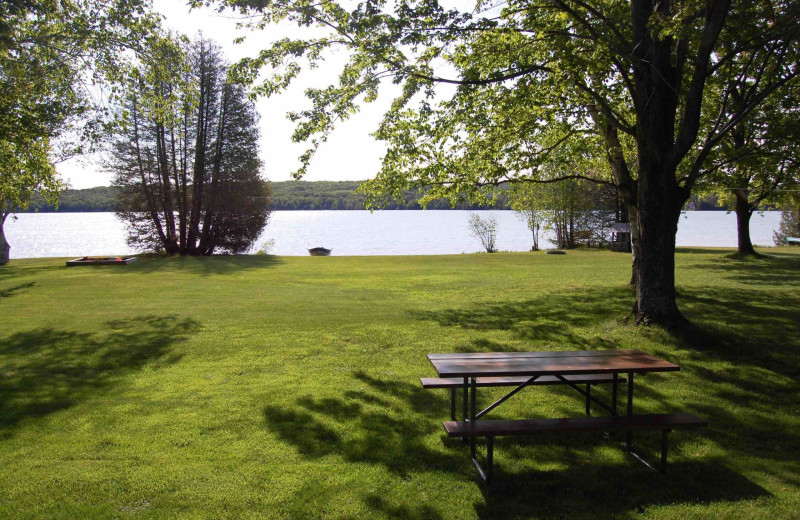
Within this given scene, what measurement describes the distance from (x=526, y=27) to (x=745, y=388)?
7170 millimetres

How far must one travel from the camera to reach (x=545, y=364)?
453 cm

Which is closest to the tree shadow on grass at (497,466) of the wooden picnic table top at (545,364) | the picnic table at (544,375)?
the picnic table at (544,375)

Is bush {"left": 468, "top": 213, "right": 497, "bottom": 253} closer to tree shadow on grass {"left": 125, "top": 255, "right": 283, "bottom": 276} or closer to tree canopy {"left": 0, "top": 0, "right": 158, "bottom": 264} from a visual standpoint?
tree shadow on grass {"left": 125, "top": 255, "right": 283, "bottom": 276}

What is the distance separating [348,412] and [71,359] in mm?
4802

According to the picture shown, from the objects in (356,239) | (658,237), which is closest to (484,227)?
(356,239)

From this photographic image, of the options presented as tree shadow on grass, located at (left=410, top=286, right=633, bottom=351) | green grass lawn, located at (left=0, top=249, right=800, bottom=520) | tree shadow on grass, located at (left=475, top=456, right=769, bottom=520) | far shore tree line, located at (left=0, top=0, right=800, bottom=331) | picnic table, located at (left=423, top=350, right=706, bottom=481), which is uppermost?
far shore tree line, located at (left=0, top=0, right=800, bottom=331)

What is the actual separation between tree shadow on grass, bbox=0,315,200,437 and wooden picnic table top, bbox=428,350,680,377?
4.39 meters

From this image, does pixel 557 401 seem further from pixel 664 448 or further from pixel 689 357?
pixel 689 357

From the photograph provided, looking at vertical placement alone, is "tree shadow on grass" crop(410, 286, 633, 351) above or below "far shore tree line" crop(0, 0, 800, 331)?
below

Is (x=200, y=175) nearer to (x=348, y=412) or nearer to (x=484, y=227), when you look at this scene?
(x=484, y=227)

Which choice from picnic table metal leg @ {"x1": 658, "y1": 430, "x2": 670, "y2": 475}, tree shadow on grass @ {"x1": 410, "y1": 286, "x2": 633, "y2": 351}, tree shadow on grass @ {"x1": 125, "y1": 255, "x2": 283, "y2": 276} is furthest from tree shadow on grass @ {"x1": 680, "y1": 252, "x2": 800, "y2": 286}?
tree shadow on grass @ {"x1": 125, "y1": 255, "x2": 283, "y2": 276}

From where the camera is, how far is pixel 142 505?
3.75 meters

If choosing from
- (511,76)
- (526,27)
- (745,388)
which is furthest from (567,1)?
(745,388)

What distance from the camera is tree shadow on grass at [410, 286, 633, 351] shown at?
909cm
